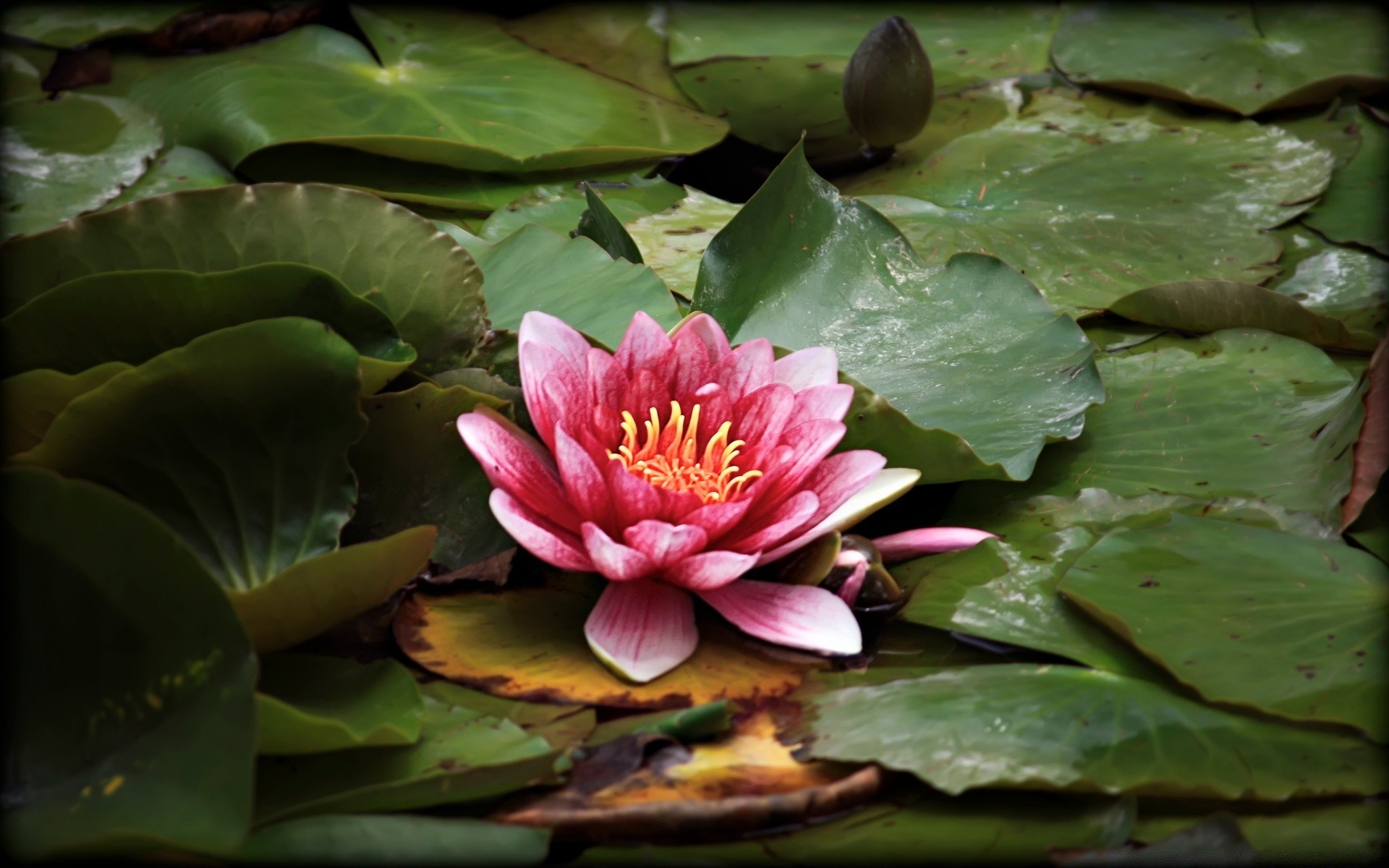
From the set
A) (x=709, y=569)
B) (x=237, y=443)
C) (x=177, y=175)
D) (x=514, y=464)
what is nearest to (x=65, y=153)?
(x=177, y=175)

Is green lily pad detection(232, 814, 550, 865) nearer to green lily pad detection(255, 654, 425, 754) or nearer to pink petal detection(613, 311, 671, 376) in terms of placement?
green lily pad detection(255, 654, 425, 754)

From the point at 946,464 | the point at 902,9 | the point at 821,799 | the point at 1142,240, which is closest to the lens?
the point at 821,799

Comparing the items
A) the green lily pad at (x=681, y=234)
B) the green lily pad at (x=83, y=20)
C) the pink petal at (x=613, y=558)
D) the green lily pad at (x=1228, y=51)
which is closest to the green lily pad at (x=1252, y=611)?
the pink petal at (x=613, y=558)

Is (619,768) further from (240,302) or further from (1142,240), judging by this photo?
(1142,240)

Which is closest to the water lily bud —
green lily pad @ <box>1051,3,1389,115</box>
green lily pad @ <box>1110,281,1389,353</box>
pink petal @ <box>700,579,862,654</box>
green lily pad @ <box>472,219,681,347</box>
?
green lily pad @ <box>1051,3,1389,115</box>

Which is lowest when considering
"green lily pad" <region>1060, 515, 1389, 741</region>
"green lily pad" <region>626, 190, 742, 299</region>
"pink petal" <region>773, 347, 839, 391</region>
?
"green lily pad" <region>1060, 515, 1389, 741</region>

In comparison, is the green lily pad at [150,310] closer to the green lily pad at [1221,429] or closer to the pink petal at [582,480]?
the pink petal at [582,480]

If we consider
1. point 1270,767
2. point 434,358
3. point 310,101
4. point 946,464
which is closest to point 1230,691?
point 1270,767
